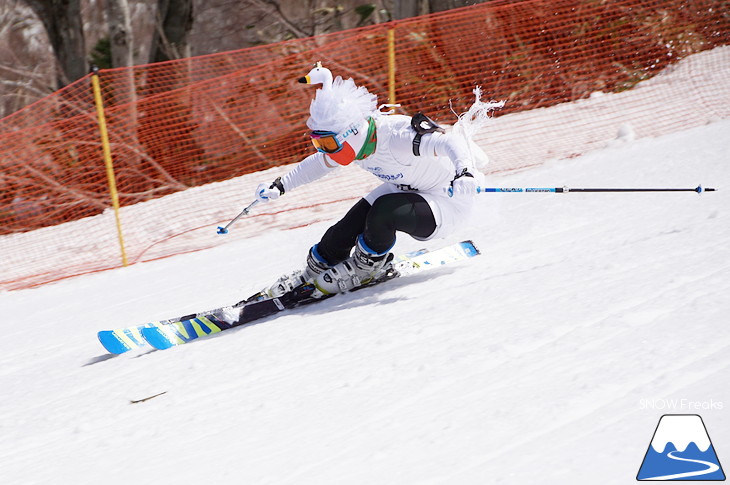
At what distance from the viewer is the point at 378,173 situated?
15.9 feet

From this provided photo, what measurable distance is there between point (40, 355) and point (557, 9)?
27.5 feet

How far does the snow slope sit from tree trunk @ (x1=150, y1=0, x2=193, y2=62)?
345 inches

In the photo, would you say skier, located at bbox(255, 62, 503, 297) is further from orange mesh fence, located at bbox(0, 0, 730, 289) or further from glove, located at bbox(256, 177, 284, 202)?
orange mesh fence, located at bbox(0, 0, 730, 289)

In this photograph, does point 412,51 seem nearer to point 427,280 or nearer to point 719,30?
point 719,30

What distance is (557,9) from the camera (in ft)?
35.8

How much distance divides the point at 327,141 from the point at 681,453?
8.53ft

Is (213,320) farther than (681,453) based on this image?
Yes

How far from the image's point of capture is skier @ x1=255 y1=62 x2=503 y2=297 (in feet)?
14.7

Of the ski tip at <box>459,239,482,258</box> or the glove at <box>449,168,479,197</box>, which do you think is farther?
the ski tip at <box>459,239,482,258</box>

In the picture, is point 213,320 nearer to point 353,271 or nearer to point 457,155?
point 353,271

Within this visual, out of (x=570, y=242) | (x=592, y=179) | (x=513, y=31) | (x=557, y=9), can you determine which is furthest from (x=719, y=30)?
(x=570, y=242)

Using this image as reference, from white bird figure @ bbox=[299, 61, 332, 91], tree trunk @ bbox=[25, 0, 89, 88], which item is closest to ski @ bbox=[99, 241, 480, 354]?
white bird figure @ bbox=[299, 61, 332, 91]

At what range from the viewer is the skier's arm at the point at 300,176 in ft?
16.4

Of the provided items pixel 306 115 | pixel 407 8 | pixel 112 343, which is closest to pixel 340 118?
pixel 112 343
